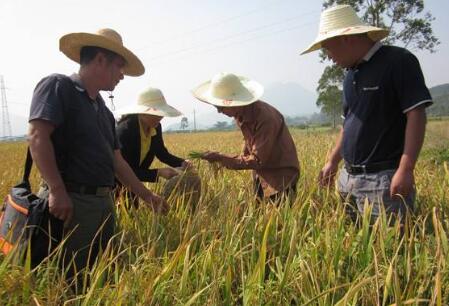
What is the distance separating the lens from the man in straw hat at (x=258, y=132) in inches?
115

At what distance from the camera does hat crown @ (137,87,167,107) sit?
3.38 m

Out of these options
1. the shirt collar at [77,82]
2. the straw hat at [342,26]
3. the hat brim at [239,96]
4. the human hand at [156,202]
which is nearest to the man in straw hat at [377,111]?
the straw hat at [342,26]

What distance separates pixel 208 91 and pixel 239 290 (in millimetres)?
1611

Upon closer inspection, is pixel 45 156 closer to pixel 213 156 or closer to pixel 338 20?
pixel 213 156

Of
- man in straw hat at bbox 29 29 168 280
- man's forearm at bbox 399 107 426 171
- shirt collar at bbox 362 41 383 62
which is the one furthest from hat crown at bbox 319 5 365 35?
man in straw hat at bbox 29 29 168 280

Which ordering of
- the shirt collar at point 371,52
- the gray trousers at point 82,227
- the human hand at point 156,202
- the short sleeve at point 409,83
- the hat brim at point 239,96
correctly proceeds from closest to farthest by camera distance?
the short sleeve at point 409,83 < the gray trousers at point 82,227 < the shirt collar at point 371,52 < the human hand at point 156,202 < the hat brim at point 239,96

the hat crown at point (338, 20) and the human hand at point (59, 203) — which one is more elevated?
the hat crown at point (338, 20)

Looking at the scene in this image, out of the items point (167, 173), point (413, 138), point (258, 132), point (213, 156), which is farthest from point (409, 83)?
point (167, 173)

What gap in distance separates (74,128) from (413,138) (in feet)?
5.66

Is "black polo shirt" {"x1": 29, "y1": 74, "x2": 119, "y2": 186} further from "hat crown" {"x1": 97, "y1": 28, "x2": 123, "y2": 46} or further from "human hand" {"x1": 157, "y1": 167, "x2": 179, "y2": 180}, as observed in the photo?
"human hand" {"x1": 157, "y1": 167, "x2": 179, "y2": 180}

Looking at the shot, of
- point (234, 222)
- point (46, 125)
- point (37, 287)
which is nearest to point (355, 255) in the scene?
point (234, 222)

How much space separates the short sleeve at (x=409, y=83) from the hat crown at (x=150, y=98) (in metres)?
1.88

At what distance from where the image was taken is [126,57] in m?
2.45

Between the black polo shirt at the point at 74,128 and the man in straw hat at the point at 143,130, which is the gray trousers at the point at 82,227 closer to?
the black polo shirt at the point at 74,128
